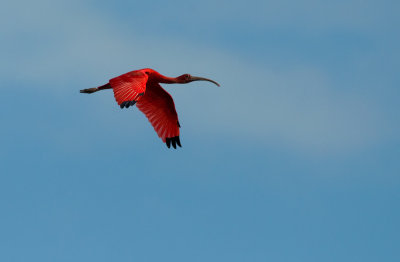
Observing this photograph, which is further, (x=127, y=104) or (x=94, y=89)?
(x=94, y=89)

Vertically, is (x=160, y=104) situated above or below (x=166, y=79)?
below

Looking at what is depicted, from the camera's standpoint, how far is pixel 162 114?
37.5 meters

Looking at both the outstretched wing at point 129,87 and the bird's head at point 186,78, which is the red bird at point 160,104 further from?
the outstretched wing at point 129,87

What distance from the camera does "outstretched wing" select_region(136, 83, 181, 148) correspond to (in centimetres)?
3709

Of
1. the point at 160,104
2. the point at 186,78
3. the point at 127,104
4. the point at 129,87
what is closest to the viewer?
the point at 127,104

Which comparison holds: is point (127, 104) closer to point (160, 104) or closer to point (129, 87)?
point (129, 87)

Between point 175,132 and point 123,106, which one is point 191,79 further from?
point 123,106

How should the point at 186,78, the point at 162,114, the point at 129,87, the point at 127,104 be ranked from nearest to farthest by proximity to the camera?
the point at 127,104 < the point at 129,87 < the point at 186,78 < the point at 162,114

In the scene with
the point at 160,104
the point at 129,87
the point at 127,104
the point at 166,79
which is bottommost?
the point at 127,104

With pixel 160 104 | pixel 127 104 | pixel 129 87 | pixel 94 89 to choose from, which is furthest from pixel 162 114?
pixel 127 104

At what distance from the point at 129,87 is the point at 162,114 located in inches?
244

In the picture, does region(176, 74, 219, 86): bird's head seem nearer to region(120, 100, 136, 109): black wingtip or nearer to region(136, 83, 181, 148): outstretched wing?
region(136, 83, 181, 148): outstretched wing

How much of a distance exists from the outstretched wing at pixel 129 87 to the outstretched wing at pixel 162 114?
4086 millimetres

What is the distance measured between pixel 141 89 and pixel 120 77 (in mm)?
1242
